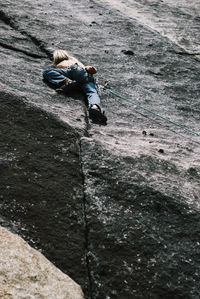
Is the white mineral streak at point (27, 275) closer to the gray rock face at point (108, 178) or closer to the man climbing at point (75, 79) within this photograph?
the gray rock face at point (108, 178)

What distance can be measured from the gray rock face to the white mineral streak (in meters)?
0.16

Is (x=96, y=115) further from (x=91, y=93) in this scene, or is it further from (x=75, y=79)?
(x=75, y=79)

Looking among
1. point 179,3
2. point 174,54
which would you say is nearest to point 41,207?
point 174,54

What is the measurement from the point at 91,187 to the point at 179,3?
36.7 feet

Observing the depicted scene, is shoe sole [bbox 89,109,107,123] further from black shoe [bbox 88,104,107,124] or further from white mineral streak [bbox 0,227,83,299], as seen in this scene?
white mineral streak [bbox 0,227,83,299]

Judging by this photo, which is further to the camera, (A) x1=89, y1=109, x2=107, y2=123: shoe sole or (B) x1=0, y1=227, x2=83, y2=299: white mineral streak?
(A) x1=89, y1=109, x2=107, y2=123: shoe sole

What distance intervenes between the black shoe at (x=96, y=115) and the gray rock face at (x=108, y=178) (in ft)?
0.49

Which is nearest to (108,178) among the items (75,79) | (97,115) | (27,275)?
(27,275)

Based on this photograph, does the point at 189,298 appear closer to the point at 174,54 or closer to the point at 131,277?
the point at 131,277

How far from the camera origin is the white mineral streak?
10.1 ft

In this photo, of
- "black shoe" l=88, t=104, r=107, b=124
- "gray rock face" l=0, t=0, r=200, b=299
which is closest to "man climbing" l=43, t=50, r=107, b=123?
"black shoe" l=88, t=104, r=107, b=124

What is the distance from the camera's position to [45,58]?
891cm

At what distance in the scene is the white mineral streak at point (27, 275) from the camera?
309 cm

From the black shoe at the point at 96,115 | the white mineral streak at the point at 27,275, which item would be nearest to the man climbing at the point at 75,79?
the black shoe at the point at 96,115
